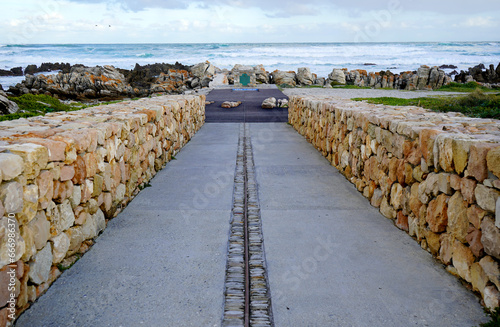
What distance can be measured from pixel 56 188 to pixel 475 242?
125 inches

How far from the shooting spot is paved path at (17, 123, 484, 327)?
2639 millimetres

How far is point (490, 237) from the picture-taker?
258cm

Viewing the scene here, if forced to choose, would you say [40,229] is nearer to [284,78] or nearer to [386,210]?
[386,210]

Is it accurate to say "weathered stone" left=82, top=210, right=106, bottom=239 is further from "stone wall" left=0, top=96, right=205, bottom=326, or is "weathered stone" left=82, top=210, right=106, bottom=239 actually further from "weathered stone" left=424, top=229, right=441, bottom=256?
"weathered stone" left=424, top=229, right=441, bottom=256

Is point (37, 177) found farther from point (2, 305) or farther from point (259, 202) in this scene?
point (259, 202)

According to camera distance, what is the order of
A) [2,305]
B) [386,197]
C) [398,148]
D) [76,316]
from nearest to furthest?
1. [2,305]
2. [76,316]
3. [398,148]
4. [386,197]

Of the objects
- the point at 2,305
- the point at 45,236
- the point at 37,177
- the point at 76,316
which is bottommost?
the point at 76,316

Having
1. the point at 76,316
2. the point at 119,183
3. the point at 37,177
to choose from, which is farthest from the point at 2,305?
the point at 119,183

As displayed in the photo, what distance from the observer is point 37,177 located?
2783 mm

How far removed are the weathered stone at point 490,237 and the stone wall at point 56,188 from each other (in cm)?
309

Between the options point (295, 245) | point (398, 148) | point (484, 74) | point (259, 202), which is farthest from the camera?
point (484, 74)

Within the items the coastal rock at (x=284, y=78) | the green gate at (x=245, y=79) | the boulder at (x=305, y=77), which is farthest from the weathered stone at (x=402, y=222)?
the boulder at (x=305, y=77)

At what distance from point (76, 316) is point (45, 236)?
64 cm

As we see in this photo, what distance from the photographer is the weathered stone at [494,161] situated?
2.56 meters
